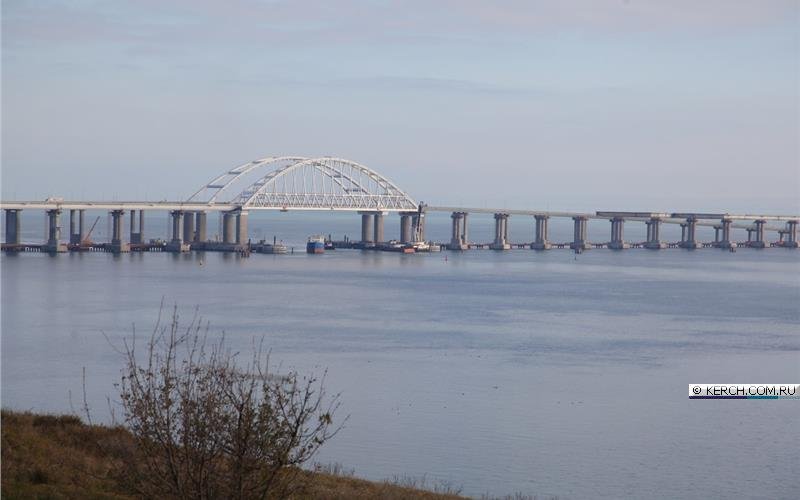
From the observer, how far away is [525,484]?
15.0 metres

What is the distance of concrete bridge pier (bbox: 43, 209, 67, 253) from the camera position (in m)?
68.6

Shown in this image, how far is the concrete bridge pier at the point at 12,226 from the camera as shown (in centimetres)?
6956

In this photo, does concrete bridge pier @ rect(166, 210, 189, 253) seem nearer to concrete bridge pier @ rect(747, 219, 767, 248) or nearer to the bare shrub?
concrete bridge pier @ rect(747, 219, 767, 248)

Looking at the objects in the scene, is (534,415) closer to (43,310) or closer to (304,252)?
(43,310)

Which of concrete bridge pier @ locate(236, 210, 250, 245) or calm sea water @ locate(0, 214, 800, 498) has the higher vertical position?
concrete bridge pier @ locate(236, 210, 250, 245)

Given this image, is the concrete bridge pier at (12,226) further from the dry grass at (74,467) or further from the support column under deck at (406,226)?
the dry grass at (74,467)

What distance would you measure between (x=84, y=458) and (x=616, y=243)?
8967 centimetres

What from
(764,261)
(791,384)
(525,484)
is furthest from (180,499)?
(764,261)

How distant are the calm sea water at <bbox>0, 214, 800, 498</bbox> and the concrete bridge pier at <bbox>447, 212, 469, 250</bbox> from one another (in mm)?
30156

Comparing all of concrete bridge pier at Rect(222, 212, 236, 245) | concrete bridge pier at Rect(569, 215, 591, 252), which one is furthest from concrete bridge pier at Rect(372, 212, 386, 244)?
concrete bridge pier at Rect(569, 215, 591, 252)

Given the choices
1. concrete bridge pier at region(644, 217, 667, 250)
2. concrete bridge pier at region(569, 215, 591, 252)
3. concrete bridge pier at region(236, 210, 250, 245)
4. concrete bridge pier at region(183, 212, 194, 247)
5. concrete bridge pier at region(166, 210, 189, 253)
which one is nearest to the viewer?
concrete bridge pier at region(166, 210, 189, 253)

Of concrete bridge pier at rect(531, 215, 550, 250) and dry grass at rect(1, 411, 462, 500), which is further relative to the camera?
concrete bridge pier at rect(531, 215, 550, 250)

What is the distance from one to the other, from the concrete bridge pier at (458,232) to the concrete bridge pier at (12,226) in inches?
1316

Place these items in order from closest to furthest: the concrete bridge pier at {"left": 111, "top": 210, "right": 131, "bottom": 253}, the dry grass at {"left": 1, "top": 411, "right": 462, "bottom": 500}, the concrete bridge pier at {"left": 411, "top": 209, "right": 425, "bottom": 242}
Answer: the dry grass at {"left": 1, "top": 411, "right": 462, "bottom": 500} → the concrete bridge pier at {"left": 111, "top": 210, "right": 131, "bottom": 253} → the concrete bridge pier at {"left": 411, "top": 209, "right": 425, "bottom": 242}
